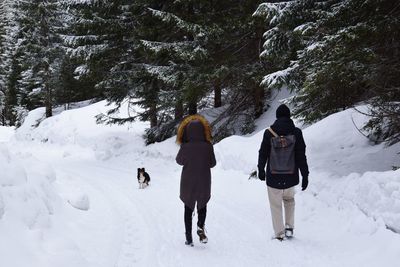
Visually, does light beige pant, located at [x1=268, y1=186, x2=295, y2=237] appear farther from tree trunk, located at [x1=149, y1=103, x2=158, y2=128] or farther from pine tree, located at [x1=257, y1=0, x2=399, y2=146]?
tree trunk, located at [x1=149, y1=103, x2=158, y2=128]

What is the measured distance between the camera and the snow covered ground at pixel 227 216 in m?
5.73

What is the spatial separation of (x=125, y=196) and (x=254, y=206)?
11.4 ft

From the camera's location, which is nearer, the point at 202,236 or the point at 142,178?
the point at 202,236

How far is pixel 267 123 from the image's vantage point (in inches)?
653

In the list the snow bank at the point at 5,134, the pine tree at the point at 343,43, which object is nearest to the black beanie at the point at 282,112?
the pine tree at the point at 343,43

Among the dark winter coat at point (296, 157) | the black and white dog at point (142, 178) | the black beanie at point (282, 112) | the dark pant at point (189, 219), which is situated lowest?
the black and white dog at point (142, 178)

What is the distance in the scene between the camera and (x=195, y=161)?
6.63 m

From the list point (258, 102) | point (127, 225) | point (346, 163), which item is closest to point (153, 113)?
point (258, 102)

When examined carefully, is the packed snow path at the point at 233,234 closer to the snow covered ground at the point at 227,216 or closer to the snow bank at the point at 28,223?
the snow covered ground at the point at 227,216

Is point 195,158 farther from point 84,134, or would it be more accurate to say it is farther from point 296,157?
point 84,134

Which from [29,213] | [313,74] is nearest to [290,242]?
[313,74]

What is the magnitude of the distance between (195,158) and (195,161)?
0.16ft

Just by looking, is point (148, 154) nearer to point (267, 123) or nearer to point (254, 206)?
point (267, 123)

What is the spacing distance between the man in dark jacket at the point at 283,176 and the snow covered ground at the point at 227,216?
34cm
